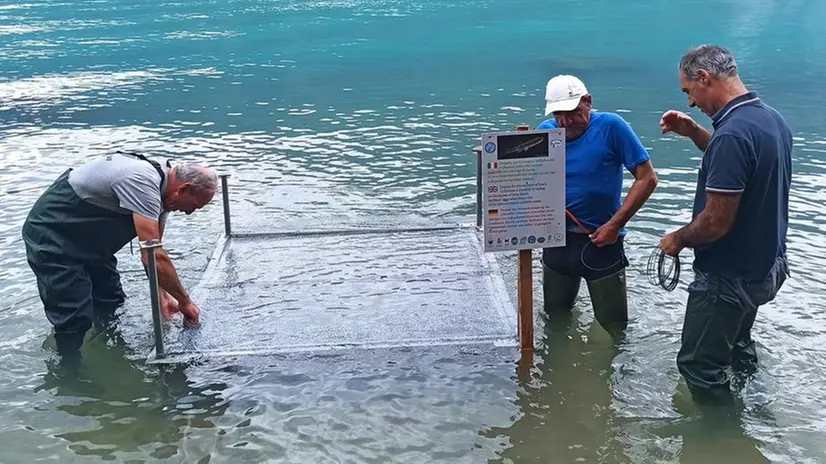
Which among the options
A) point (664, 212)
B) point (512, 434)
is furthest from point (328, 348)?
point (664, 212)

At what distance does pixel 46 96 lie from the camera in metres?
19.0

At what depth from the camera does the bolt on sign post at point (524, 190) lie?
4.92 meters

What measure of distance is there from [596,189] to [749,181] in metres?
1.24

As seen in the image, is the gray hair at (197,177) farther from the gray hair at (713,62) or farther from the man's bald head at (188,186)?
the gray hair at (713,62)

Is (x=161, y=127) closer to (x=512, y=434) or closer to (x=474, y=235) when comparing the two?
(x=474, y=235)

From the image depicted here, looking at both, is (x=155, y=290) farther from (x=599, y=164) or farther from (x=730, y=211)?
(x=730, y=211)

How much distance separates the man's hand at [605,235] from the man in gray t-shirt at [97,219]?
106 inches

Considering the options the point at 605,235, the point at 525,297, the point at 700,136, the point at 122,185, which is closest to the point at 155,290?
the point at 122,185

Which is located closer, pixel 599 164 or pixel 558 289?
pixel 599 164

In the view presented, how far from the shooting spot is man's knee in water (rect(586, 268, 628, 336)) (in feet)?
17.8

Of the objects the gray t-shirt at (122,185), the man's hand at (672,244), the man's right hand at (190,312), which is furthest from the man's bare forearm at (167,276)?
the man's hand at (672,244)

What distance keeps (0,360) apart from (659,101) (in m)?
14.2

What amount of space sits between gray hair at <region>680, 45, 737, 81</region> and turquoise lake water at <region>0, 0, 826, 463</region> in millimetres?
2153

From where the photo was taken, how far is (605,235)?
5.14m
